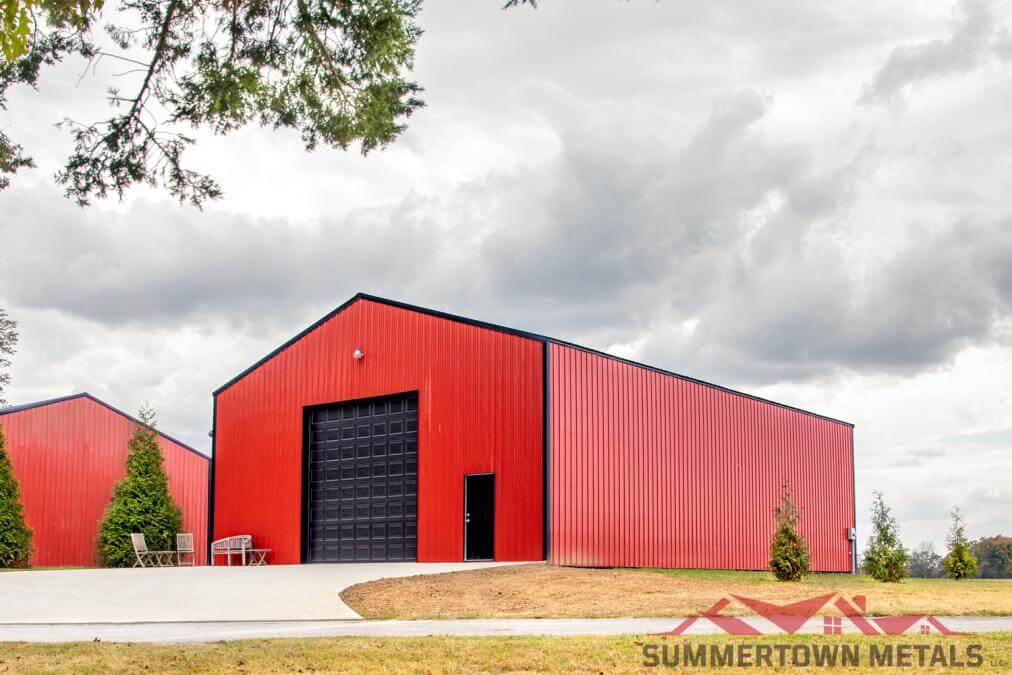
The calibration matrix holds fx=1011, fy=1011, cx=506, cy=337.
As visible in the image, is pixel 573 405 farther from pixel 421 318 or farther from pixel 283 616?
pixel 283 616

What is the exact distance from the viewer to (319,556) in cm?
2489

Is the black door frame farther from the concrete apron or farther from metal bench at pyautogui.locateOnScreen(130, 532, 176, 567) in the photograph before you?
metal bench at pyautogui.locateOnScreen(130, 532, 176, 567)

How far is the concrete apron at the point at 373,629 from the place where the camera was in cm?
1101

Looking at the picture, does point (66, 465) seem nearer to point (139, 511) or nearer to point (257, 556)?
point (139, 511)

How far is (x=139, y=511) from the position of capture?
28.6m

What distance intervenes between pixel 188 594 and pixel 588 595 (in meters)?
6.63

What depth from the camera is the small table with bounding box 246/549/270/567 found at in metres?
25.7

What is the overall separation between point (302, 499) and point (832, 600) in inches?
576

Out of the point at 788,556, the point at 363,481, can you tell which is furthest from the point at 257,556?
the point at 788,556

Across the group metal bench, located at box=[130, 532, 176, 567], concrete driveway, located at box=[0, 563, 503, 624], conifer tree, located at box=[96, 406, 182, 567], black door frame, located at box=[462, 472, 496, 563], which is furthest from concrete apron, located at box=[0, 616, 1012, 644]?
conifer tree, located at box=[96, 406, 182, 567]

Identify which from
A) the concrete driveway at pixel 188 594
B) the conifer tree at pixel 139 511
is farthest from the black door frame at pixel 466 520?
the conifer tree at pixel 139 511

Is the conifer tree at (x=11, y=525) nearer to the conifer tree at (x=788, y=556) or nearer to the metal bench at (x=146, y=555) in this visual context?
the metal bench at (x=146, y=555)

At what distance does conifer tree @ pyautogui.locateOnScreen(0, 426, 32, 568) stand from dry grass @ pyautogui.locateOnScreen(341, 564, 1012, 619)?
13.1 metres

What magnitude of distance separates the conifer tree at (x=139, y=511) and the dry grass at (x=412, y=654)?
18.7 metres
